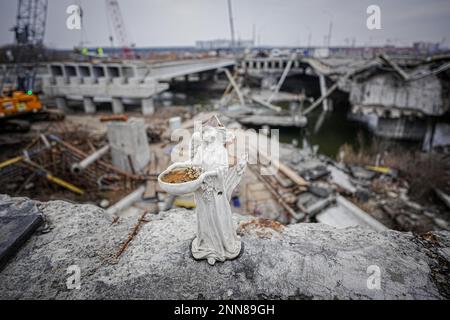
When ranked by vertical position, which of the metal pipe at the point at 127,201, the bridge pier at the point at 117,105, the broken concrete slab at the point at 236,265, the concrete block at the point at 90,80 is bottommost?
the metal pipe at the point at 127,201

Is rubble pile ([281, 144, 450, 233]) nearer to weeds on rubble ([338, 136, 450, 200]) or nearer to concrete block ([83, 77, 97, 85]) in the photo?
weeds on rubble ([338, 136, 450, 200])

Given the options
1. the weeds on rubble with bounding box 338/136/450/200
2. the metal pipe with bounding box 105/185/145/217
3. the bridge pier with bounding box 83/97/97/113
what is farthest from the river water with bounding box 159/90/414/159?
the bridge pier with bounding box 83/97/97/113

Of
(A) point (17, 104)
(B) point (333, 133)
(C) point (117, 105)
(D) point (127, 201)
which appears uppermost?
(A) point (17, 104)

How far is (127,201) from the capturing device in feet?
24.4

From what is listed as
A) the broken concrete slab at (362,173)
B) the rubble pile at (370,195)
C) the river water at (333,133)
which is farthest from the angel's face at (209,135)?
the river water at (333,133)

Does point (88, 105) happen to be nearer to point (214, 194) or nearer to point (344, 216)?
point (344, 216)

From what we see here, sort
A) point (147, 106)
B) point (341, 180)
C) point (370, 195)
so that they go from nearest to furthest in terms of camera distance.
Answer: point (370, 195)
point (341, 180)
point (147, 106)

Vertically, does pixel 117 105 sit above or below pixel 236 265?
above

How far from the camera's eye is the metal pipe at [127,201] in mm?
6887

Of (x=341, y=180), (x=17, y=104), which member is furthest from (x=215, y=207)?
(x=17, y=104)

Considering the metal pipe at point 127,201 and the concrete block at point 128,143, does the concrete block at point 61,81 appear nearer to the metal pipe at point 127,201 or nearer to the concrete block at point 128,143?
the concrete block at point 128,143

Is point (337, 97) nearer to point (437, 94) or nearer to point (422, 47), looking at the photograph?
point (437, 94)

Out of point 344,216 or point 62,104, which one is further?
point 62,104

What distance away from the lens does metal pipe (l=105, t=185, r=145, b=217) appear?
689 cm
